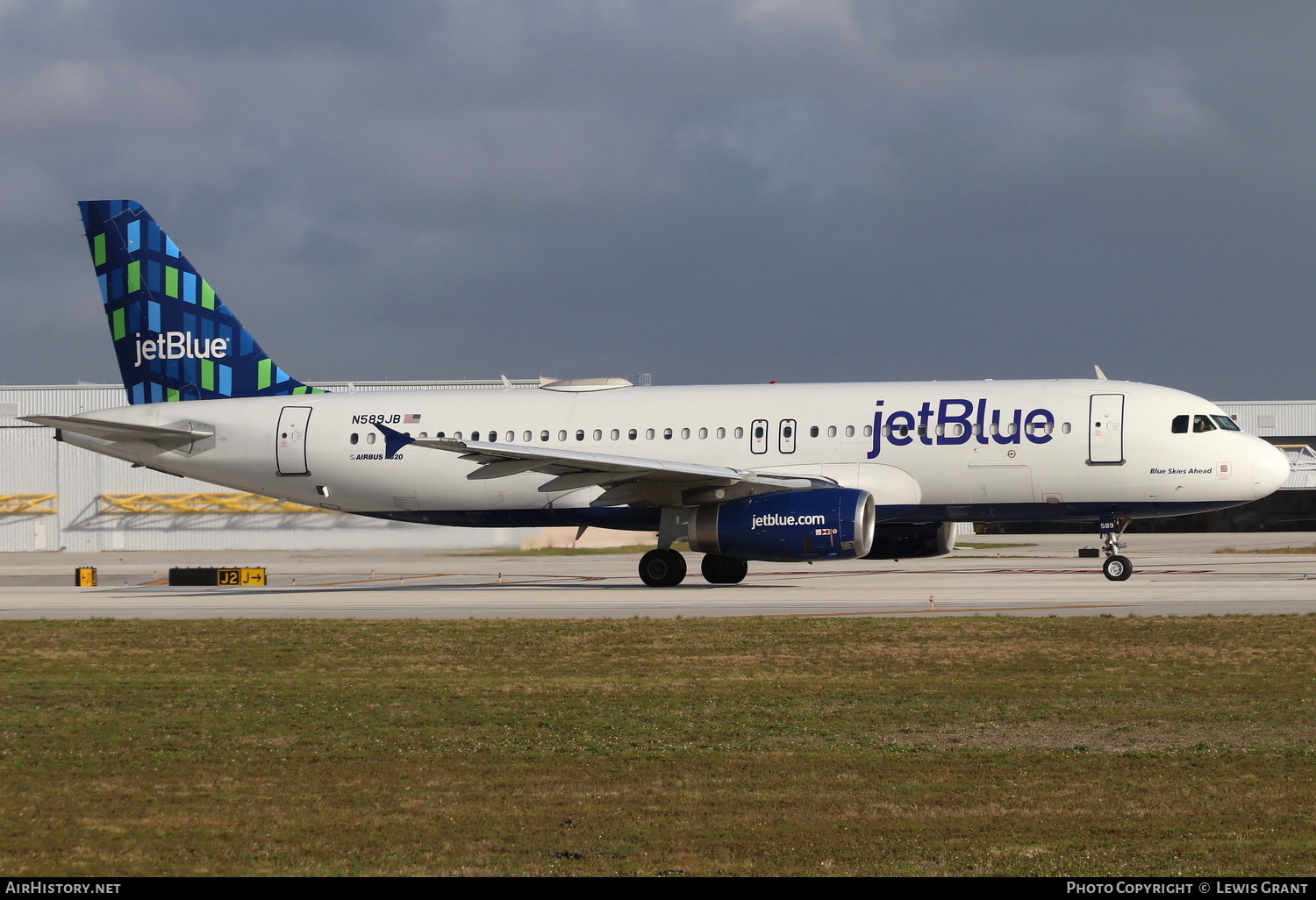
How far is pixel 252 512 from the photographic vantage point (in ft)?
212

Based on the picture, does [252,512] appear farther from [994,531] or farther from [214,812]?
[214,812]

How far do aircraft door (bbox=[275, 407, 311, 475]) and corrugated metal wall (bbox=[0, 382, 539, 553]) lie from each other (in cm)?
3240

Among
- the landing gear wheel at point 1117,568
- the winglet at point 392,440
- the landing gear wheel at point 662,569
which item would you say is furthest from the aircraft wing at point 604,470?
Result: the landing gear wheel at point 1117,568

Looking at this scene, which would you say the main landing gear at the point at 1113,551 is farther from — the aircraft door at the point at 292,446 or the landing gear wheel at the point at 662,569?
the aircraft door at the point at 292,446

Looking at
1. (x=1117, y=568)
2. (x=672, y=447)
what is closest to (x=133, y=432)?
(x=672, y=447)

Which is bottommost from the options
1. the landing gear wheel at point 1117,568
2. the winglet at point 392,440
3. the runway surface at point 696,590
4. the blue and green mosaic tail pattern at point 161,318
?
the runway surface at point 696,590

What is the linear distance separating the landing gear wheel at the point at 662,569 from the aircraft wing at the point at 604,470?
163cm

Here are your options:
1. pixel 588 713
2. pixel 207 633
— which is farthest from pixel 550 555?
pixel 588 713

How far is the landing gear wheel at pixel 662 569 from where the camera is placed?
30.1m

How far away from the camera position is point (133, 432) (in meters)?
31.5

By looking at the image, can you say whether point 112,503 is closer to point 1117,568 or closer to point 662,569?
point 662,569

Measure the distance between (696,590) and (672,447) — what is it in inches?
137

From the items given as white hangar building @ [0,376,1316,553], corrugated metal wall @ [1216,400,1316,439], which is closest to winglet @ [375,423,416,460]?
white hangar building @ [0,376,1316,553]

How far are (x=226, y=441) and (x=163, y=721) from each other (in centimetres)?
2087
